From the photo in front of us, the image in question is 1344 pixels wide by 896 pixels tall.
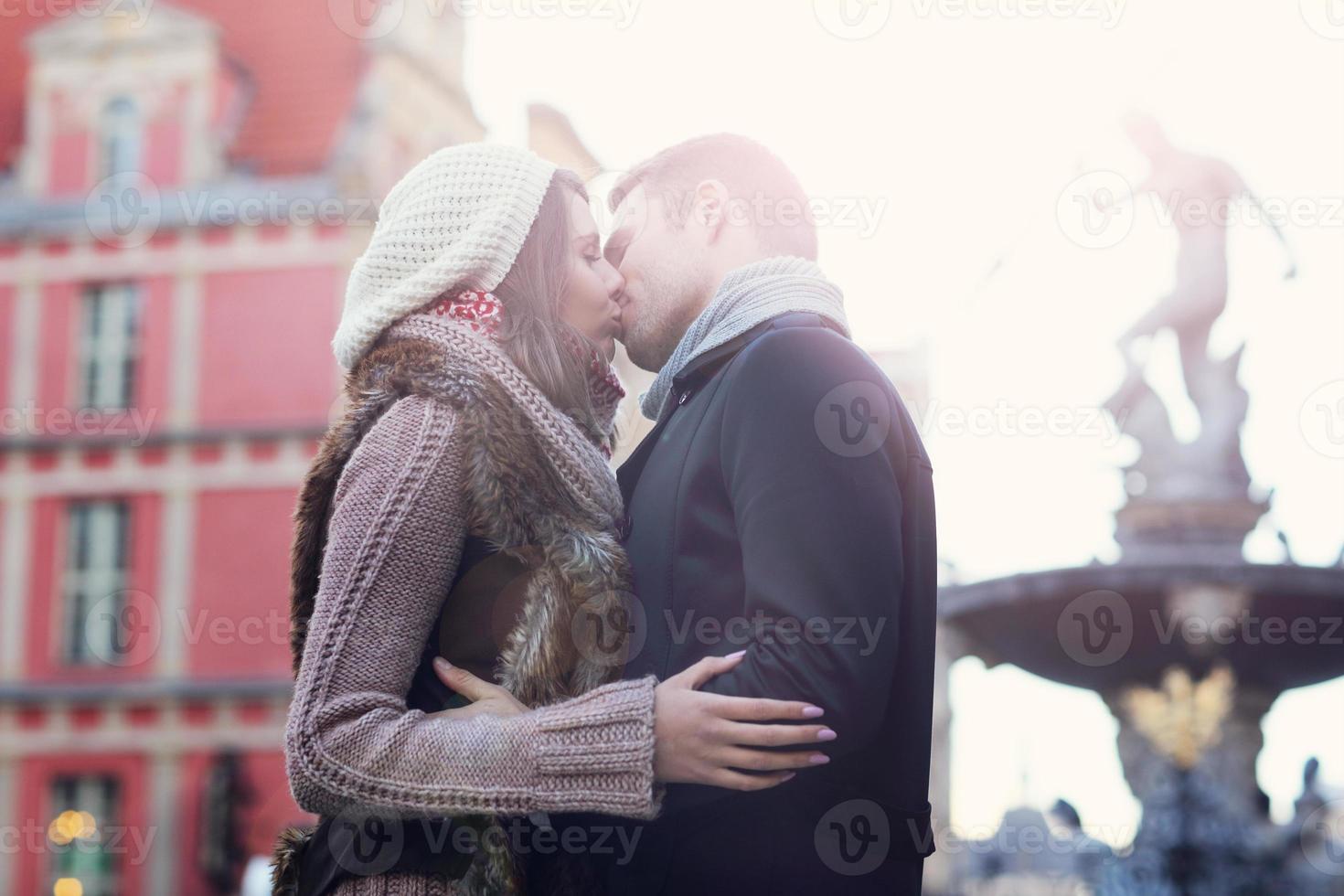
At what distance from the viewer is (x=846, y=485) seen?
2383 millimetres

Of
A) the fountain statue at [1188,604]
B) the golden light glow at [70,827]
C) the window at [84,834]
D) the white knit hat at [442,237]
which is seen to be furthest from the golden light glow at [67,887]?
the white knit hat at [442,237]

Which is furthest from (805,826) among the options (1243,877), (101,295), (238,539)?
(101,295)

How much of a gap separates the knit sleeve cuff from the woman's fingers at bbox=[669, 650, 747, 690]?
7 cm

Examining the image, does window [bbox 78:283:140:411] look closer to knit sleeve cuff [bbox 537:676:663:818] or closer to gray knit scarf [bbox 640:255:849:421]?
gray knit scarf [bbox 640:255:849:421]

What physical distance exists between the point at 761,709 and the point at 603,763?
245 mm

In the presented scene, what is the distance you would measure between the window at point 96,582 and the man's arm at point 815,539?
1699 centimetres

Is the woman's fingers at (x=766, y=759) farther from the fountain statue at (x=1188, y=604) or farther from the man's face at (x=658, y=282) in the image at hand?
the fountain statue at (x=1188, y=604)

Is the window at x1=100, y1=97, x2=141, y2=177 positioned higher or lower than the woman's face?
higher

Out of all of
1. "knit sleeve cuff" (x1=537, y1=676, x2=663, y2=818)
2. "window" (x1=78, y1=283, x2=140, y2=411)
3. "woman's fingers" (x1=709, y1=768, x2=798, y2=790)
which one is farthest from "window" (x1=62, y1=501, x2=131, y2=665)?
"woman's fingers" (x1=709, y1=768, x2=798, y2=790)

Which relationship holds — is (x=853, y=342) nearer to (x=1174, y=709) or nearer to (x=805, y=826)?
(x=805, y=826)

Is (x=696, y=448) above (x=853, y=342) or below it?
below

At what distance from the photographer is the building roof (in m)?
19.4

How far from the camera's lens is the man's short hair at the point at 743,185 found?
2.90 meters

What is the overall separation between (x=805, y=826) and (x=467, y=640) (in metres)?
0.61
